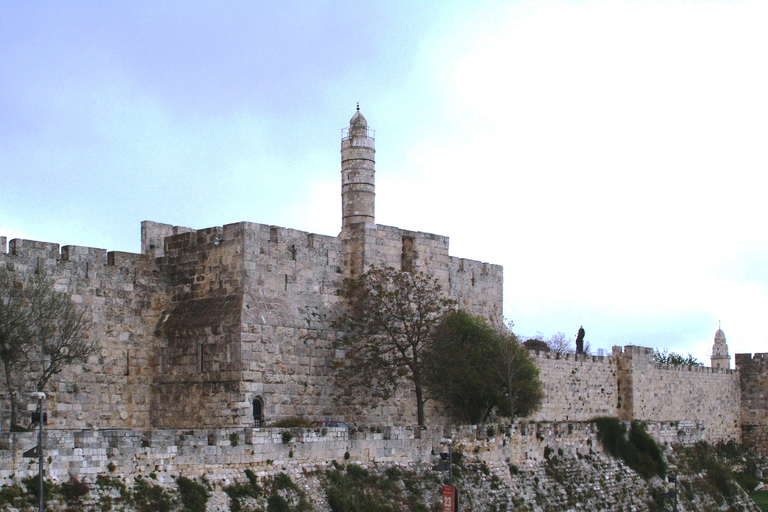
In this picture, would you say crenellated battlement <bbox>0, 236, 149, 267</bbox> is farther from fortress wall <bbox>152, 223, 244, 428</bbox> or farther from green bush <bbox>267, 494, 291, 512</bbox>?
green bush <bbox>267, 494, 291, 512</bbox>

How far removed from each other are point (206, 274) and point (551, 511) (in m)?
9.46

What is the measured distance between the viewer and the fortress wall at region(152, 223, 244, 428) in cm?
2464

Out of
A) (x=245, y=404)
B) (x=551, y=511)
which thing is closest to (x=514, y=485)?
(x=551, y=511)

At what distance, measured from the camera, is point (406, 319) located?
27.6 m

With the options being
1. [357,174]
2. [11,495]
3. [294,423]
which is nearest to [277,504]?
[294,423]

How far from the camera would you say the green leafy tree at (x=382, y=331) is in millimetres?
27062

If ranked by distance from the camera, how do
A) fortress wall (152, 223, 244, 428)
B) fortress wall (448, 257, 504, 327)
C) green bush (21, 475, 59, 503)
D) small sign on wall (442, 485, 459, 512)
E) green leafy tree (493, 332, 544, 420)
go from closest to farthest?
green bush (21, 475, 59, 503), small sign on wall (442, 485, 459, 512), fortress wall (152, 223, 244, 428), green leafy tree (493, 332, 544, 420), fortress wall (448, 257, 504, 327)

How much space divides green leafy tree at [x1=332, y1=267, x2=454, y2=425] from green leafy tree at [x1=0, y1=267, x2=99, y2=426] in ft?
20.4

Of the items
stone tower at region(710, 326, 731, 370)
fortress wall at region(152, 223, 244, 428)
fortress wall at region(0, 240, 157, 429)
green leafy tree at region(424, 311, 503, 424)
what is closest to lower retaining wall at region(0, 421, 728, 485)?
green leafy tree at region(424, 311, 503, 424)

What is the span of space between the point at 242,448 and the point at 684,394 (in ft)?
91.3

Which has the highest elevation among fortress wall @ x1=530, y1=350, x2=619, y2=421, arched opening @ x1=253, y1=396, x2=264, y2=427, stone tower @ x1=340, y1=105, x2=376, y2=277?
stone tower @ x1=340, y1=105, x2=376, y2=277

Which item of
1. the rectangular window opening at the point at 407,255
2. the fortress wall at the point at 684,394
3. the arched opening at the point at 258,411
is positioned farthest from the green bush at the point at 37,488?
the fortress wall at the point at 684,394

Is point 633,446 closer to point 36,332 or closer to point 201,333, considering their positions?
point 201,333

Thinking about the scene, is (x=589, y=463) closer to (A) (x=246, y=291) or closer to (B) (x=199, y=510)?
(A) (x=246, y=291)
